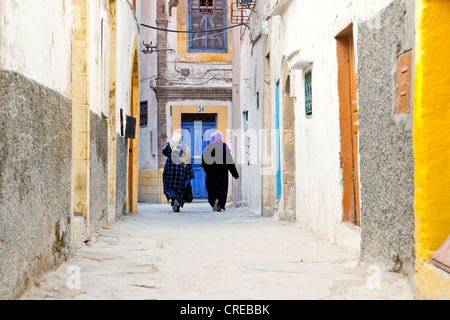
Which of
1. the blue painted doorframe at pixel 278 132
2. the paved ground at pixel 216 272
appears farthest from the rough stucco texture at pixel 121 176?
the paved ground at pixel 216 272

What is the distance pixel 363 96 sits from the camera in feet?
14.0

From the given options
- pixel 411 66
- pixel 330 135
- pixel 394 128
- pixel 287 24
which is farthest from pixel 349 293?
pixel 287 24

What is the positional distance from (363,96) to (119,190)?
221 inches

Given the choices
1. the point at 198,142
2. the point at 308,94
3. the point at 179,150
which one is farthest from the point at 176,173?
the point at 198,142

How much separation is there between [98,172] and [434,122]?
4361mm

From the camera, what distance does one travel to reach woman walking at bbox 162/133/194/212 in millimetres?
12562

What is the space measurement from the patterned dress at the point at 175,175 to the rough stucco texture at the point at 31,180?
7947mm

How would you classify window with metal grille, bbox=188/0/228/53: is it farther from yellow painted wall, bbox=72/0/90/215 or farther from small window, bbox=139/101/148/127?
yellow painted wall, bbox=72/0/90/215

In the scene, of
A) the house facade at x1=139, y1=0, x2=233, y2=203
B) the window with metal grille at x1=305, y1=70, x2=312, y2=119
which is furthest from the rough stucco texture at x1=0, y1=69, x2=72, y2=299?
the house facade at x1=139, y1=0, x2=233, y2=203

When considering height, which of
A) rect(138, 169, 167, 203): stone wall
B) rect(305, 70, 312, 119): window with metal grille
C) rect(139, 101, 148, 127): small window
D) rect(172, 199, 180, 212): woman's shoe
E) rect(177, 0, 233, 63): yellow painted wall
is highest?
rect(177, 0, 233, 63): yellow painted wall

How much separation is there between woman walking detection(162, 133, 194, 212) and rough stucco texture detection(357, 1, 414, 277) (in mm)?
8459

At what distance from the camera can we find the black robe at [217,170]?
43.8 feet

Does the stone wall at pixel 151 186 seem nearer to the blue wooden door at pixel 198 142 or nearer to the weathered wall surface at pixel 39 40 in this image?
the blue wooden door at pixel 198 142
